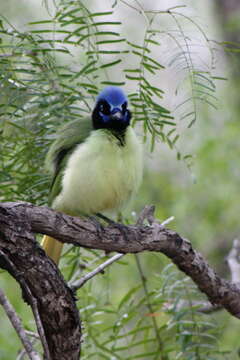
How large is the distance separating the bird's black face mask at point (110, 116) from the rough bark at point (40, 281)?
0.89m

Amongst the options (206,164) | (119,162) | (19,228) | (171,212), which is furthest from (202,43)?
(171,212)

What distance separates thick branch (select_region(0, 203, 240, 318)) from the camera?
180 cm

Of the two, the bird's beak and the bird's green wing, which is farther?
the bird's beak

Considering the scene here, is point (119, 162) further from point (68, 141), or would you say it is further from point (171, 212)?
point (171, 212)

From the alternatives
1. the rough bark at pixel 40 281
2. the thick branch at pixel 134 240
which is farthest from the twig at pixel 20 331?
the thick branch at pixel 134 240

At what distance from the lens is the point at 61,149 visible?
2.50 metres

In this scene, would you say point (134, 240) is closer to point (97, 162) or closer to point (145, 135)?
point (97, 162)

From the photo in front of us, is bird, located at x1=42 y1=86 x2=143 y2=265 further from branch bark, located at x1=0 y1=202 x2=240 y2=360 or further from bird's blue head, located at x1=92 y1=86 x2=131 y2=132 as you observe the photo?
branch bark, located at x1=0 y1=202 x2=240 y2=360

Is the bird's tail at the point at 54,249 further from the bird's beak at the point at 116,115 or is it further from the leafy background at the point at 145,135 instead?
the bird's beak at the point at 116,115

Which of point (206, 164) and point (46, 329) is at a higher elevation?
point (206, 164)

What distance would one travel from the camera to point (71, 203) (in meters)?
2.51

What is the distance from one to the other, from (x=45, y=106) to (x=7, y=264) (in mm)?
856

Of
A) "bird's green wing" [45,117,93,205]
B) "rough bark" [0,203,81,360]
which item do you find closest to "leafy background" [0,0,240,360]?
"bird's green wing" [45,117,93,205]

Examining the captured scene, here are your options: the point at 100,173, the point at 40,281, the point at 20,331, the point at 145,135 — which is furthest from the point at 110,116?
the point at 20,331
